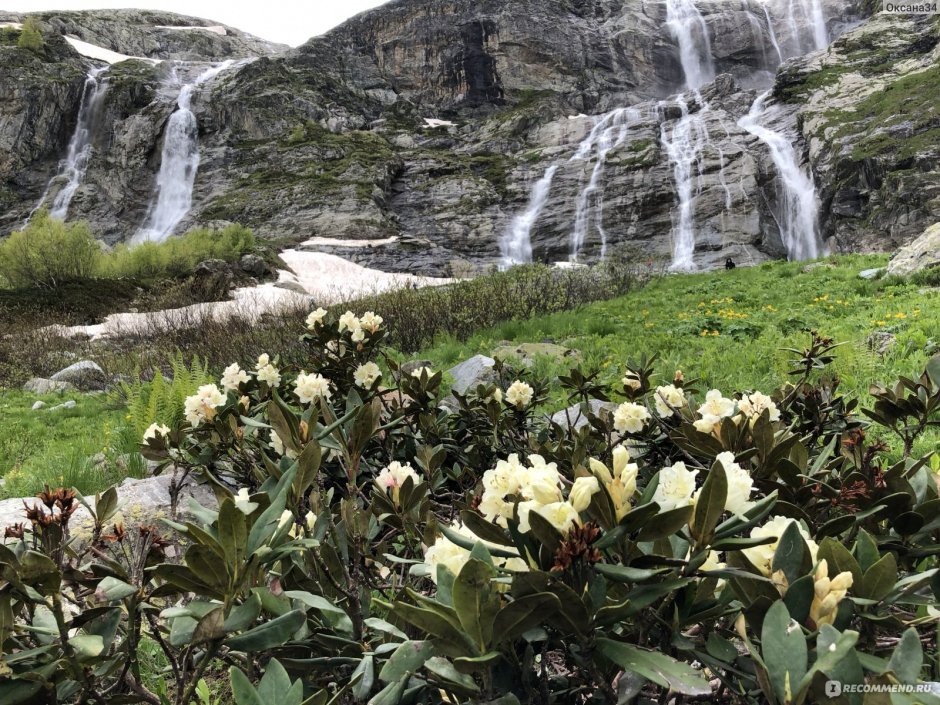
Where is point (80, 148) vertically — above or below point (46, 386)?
above

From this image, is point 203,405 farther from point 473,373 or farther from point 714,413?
point 473,373

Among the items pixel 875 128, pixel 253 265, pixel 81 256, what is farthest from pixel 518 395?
pixel 875 128

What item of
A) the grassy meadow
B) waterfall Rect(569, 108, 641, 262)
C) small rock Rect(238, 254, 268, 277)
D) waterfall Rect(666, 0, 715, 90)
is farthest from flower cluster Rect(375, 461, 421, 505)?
waterfall Rect(666, 0, 715, 90)

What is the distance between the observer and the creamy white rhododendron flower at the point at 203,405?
1547 mm

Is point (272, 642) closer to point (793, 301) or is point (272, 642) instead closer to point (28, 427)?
point (28, 427)

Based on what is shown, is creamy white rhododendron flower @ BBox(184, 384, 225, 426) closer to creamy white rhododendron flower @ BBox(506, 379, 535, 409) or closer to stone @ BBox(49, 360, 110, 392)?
creamy white rhododendron flower @ BBox(506, 379, 535, 409)

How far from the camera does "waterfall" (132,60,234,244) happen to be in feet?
101

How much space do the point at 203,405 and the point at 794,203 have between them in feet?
89.2

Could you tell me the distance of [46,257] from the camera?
1645cm

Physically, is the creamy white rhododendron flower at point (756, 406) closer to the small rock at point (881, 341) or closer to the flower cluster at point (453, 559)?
the flower cluster at point (453, 559)

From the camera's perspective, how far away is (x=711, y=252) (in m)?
21.9

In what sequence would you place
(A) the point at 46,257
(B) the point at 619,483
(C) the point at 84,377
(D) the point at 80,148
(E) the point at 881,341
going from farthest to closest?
1. (D) the point at 80,148
2. (A) the point at 46,257
3. (C) the point at 84,377
4. (E) the point at 881,341
5. (B) the point at 619,483

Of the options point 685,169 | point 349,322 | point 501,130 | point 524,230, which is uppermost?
point 501,130

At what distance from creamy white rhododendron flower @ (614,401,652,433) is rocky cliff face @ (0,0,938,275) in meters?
18.0
